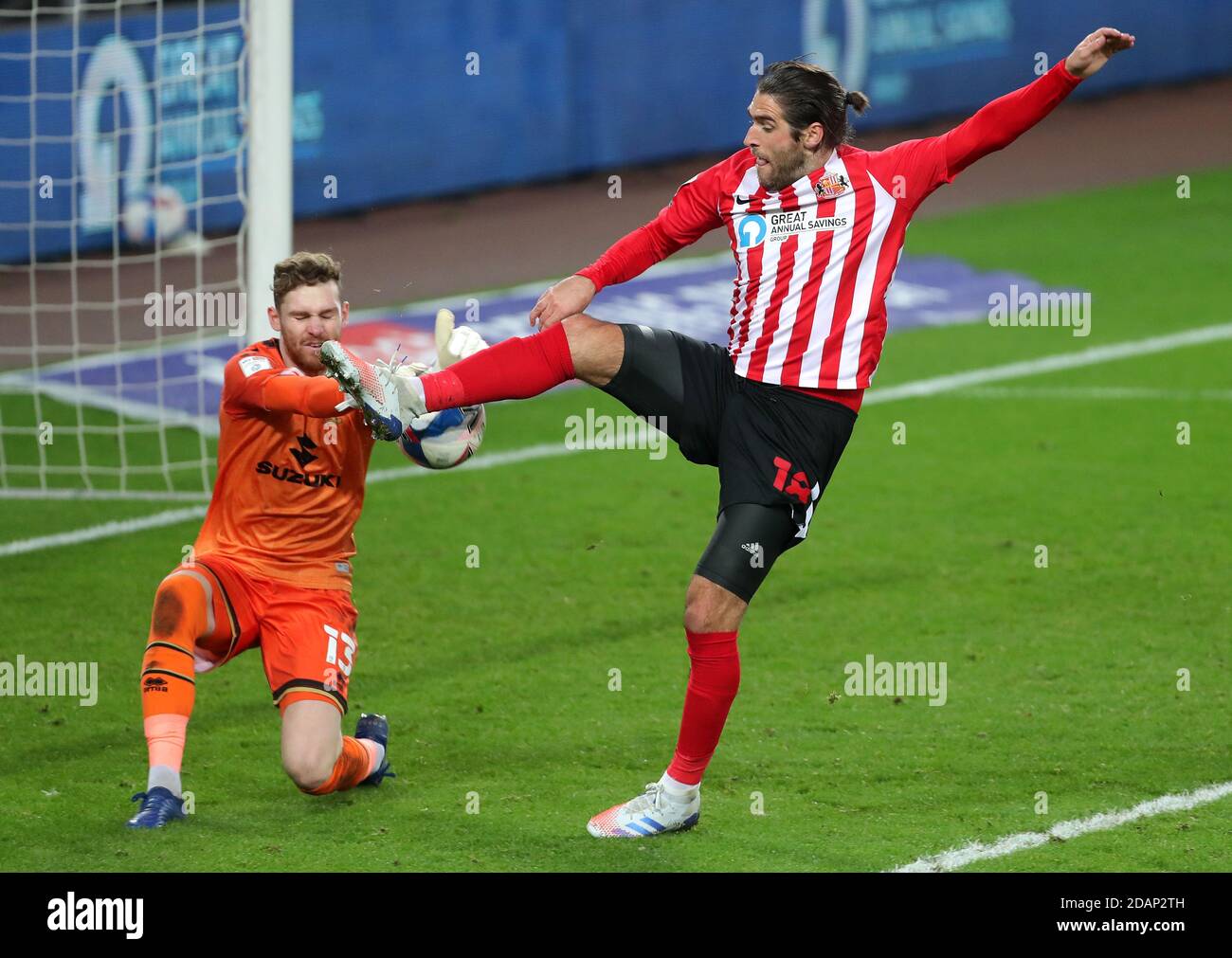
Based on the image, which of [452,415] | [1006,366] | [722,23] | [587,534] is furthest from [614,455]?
[722,23]

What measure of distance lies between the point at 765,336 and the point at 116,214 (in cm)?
766

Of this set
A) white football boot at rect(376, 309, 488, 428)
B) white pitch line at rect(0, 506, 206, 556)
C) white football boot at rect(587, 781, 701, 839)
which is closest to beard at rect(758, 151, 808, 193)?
white football boot at rect(376, 309, 488, 428)

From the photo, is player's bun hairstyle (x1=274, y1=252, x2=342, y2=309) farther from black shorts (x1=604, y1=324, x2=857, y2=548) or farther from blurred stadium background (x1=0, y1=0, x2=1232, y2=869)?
blurred stadium background (x1=0, y1=0, x2=1232, y2=869)

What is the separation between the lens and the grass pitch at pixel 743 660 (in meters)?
5.44

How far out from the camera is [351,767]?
569 centimetres

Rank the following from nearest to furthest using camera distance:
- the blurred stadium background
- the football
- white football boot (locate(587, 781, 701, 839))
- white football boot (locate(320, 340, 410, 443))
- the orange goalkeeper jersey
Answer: white football boot (locate(320, 340, 410, 443)) < white football boot (locate(587, 781, 701, 839)) < the football < the orange goalkeeper jersey < the blurred stadium background

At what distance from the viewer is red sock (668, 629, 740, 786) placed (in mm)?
5352

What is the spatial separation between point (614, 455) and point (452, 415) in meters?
4.88

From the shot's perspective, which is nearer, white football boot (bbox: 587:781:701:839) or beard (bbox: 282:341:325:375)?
white football boot (bbox: 587:781:701:839)

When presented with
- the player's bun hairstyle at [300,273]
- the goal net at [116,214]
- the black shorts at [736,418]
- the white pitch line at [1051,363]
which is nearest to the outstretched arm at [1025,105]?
the black shorts at [736,418]

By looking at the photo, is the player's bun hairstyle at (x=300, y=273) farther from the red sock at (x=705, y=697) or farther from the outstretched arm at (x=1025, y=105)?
the outstretched arm at (x=1025, y=105)

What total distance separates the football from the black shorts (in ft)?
1.52

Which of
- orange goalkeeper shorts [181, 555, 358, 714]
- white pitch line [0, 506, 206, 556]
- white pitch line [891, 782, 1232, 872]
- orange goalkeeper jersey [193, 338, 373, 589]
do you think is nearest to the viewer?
white pitch line [891, 782, 1232, 872]
